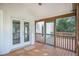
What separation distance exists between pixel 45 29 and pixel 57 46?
565mm

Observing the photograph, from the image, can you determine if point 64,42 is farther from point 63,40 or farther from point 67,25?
point 67,25

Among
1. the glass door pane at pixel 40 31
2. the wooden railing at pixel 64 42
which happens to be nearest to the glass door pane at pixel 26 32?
the glass door pane at pixel 40 31

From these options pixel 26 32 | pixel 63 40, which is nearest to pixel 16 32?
pixel 26 32

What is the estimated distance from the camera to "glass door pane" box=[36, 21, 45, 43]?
253cm

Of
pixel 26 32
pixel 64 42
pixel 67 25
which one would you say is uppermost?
pixel 67 25

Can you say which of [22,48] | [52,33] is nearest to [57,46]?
[52,33]

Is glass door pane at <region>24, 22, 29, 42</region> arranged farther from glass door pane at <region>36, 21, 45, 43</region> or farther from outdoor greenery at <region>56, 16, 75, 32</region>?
outdoor greenery at <region>56, 16, 75, 32</region>

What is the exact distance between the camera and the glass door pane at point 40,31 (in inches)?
99.7

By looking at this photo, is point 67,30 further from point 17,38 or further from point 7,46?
point 7,46

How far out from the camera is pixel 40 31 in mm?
2543

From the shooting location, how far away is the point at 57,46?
2.70 m

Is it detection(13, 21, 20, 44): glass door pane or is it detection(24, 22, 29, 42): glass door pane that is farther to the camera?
detection(24, 22, 29, 42): glass door pane

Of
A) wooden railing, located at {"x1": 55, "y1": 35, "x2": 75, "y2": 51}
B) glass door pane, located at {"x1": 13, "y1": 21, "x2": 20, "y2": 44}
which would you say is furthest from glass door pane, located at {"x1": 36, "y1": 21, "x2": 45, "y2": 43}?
glass door pane, located at {"x1": 13, "y1": 21, "x2": 20, "y2": 44}

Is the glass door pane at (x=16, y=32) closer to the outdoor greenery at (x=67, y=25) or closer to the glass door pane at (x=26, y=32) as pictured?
the glass door pane at (x=26, y=32)
